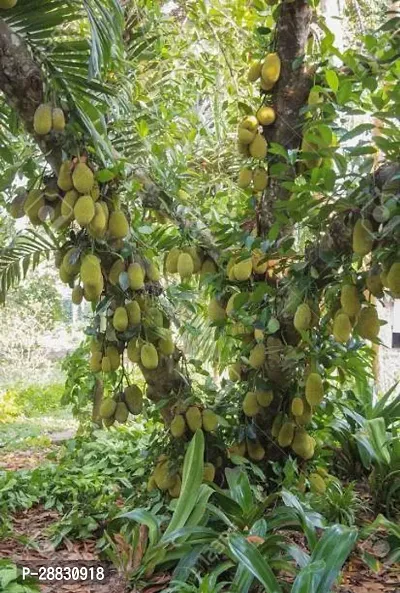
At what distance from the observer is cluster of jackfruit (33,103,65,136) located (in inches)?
61.4

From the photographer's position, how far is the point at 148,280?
192 centimetres

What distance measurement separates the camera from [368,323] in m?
1.46

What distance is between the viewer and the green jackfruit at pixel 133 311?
1811 millimetres

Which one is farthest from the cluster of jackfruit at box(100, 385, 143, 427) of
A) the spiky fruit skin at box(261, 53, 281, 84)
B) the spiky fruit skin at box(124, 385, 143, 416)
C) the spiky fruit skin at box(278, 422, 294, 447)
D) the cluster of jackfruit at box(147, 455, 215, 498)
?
the spiky fruit skin at box(261, 53, 281, 84)

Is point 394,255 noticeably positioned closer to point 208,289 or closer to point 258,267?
point 258,267

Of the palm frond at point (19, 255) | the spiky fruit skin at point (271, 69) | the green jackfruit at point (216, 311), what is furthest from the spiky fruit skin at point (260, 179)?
the palm frond at point (19, 255)

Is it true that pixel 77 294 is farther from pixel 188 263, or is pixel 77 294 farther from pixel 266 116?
pixel 266 116

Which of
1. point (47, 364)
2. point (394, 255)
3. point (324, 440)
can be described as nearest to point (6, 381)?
point (47, 364)

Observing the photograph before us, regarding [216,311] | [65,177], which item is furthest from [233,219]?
[65,177]

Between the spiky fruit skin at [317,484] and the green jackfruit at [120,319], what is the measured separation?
0.79m

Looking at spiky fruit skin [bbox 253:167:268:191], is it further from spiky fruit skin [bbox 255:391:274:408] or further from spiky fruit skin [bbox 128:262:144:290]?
spiky fruit skin [bbox 255:391:274:408]

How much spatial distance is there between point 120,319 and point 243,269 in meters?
0.40

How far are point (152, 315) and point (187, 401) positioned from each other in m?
0.30

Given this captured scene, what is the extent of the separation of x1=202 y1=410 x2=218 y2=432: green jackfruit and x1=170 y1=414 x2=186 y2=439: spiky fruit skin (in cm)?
7
